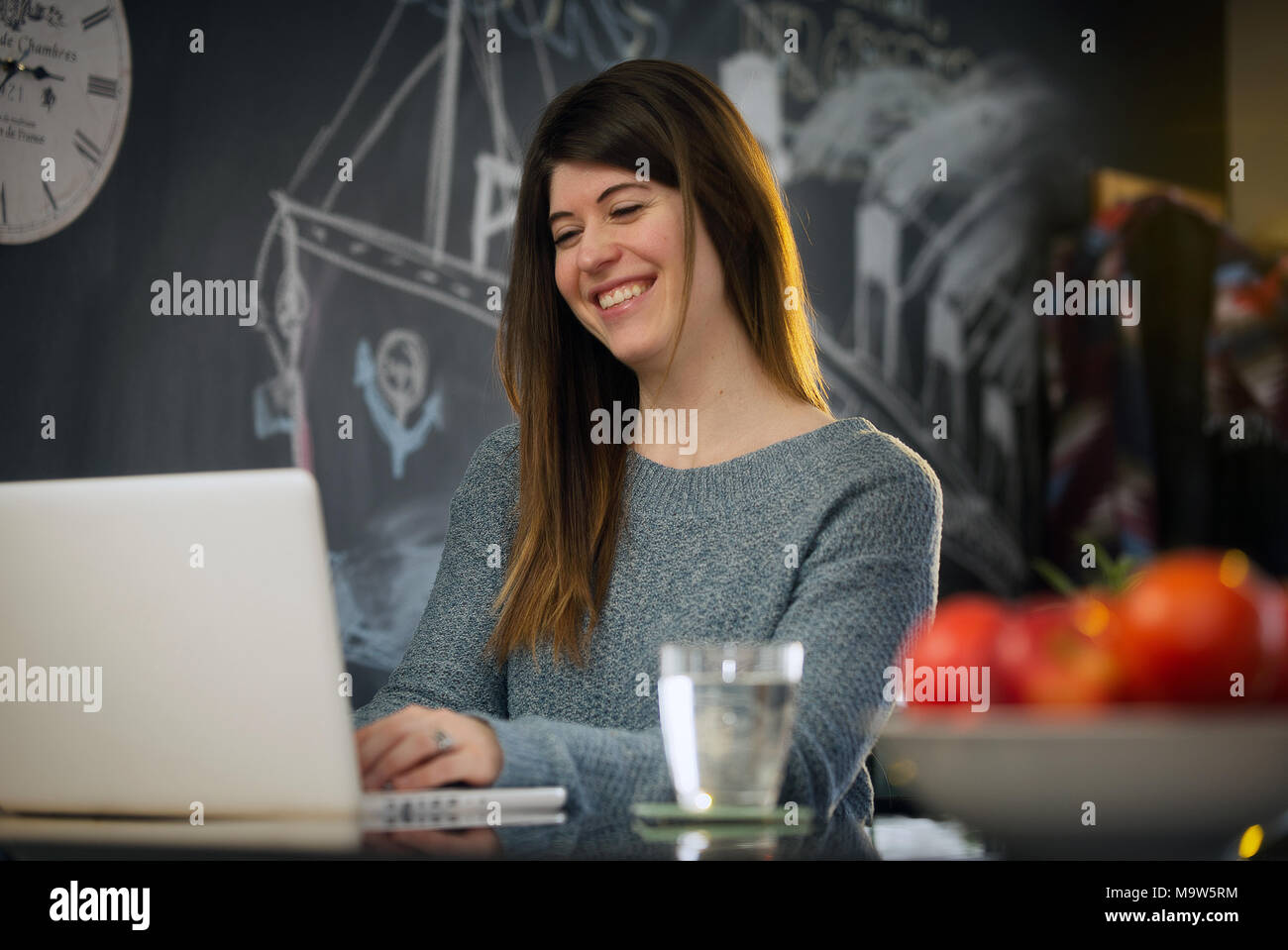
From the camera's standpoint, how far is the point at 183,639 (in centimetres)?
69

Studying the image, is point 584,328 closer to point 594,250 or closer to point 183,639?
point 594,250

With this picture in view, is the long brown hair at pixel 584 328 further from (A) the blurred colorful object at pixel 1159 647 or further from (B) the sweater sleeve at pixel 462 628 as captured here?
(A) the blurred colorful object at pixel 1159 647

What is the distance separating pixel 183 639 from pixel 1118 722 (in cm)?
47

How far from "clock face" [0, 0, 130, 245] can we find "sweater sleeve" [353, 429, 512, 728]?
1.80 metres

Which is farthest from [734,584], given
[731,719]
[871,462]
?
[731,719]

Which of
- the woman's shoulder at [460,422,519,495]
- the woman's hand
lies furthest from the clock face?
the woman's hand

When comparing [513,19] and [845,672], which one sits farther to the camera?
[513,19]

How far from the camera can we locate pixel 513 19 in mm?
2875

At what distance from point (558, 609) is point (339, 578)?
62.0 inches

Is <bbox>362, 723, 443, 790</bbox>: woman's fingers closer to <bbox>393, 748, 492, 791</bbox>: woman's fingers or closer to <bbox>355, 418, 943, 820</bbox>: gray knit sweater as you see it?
<bbox>393, 748, 492, 791</bbox>: woman's fingers

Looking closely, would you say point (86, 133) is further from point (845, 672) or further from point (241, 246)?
point (845, 672)

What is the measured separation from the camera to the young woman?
1.27 m

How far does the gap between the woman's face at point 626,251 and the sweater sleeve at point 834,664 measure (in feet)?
0.97

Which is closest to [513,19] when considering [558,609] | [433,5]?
[433,5]
